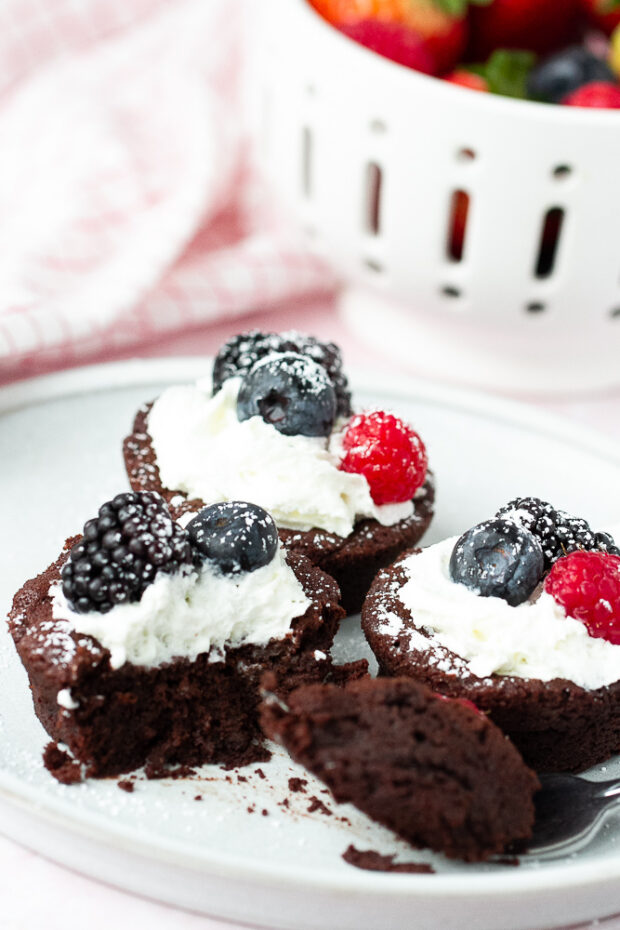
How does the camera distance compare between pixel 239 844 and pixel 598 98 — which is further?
pixel 598 98

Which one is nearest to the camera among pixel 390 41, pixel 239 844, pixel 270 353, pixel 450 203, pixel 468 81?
pixel 239 844

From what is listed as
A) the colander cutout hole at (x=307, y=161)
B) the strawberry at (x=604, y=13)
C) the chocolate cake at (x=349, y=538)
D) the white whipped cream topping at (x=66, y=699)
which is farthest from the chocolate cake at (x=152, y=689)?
the strawberry at (x=604, y=13)

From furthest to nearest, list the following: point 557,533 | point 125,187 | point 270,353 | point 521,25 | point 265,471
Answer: point 125,187 < point 521,25 < point 270,353 < point 265,471 < point 557,533

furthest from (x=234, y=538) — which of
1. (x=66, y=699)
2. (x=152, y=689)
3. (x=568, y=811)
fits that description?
(x=568, y=811)

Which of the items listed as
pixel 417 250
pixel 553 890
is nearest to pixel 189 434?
pixel 417 250

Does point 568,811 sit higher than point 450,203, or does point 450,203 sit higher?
point 450,203

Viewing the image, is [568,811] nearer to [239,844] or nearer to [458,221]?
[239,844]

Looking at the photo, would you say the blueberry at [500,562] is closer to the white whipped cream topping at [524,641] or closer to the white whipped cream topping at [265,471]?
the white whipped cream topping at [524,641]

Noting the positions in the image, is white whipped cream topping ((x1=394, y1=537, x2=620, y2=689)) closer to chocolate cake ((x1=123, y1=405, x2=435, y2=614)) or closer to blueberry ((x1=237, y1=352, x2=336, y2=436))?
chocolate cake ((x1=123, y1=405, x2=435, y2=614))
